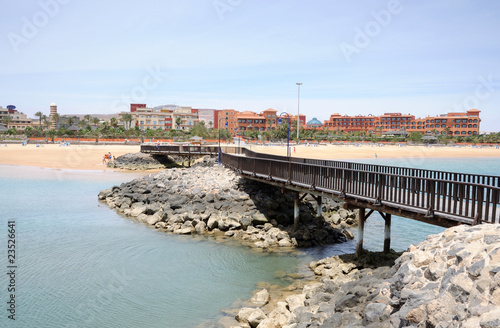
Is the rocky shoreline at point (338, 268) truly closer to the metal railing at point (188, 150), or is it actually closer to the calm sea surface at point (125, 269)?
the calm sea surface at point (125, 269)

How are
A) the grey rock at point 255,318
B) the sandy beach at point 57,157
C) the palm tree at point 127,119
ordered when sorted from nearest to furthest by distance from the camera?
the grey rock at point 255,318 → the sandy beach at point 57,157 → the palm tree at point 127,119

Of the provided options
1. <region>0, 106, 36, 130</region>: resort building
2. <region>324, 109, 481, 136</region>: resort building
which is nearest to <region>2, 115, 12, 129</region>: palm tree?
<region>0, 106, 36, 130</region>: resort building

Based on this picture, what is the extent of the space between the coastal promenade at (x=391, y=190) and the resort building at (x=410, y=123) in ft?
461

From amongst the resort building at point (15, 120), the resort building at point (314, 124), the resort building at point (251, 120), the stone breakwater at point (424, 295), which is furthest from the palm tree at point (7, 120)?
the stone breakwater at point (424, 295)

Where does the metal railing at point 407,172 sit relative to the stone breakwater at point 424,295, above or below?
above

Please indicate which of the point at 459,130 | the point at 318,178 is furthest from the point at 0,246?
the point at 459,130

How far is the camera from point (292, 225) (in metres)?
22.9

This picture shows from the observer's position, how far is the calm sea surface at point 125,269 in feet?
43.6

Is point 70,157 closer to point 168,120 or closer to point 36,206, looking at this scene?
point 36,206

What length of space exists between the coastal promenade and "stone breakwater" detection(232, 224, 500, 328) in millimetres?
2300

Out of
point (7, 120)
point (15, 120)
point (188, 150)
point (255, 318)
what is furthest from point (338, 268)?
point (15, 120)

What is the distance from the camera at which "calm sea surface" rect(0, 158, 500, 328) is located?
13289 mm

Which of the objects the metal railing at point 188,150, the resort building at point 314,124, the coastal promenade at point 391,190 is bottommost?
the metal railing at point 188,150

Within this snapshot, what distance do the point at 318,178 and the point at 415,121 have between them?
6509 inches
